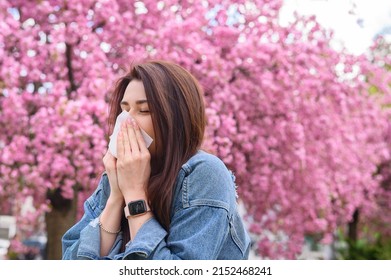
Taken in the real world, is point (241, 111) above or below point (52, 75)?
below

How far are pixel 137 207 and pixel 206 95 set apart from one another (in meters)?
5.17

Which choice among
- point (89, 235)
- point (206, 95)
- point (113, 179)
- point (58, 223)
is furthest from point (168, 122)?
point (58, 223)

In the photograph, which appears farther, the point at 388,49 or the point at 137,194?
the point at 388,49

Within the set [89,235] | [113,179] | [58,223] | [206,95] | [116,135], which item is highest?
[116,135]

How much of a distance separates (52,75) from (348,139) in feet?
14.8

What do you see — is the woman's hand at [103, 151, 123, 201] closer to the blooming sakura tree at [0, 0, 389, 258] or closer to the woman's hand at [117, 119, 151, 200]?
the woman's hand at [117, 119, 151, 200]

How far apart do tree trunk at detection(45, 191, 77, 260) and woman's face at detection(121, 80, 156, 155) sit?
200 inches

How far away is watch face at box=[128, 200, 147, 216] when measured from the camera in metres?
1.85

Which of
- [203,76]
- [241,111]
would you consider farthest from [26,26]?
[241,111]

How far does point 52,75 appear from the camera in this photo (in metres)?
6.65

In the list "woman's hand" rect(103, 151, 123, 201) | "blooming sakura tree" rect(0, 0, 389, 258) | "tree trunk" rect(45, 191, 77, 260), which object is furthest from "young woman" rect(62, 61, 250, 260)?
"tree trunk" rect(45, 191, 77, 260)

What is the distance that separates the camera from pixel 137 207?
1.86m

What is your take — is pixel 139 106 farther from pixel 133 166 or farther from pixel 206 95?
pixel 206 95

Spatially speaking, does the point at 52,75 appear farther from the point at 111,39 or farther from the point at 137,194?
the point at 137,194
